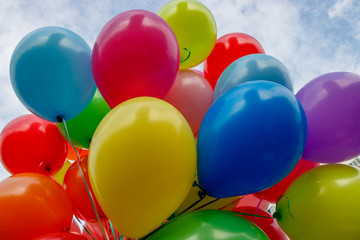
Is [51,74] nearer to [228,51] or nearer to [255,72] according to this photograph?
[255,72]

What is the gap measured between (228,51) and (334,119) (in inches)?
39.1

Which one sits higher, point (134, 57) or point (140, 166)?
point (134, 57)

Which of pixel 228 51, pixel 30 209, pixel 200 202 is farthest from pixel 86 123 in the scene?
pixel 228 51

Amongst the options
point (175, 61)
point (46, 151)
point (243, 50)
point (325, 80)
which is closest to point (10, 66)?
point (46, 151)

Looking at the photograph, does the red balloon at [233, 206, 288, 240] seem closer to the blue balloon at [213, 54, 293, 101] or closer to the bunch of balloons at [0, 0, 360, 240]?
the bunch of balloons at [0, 0, 360, 240]

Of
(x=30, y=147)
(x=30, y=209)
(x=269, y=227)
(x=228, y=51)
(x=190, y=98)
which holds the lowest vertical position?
(x=269, y=227)

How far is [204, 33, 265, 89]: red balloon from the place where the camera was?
2.17 m

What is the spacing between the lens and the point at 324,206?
132cm

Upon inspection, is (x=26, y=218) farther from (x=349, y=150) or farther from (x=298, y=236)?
(x=349, y=150)

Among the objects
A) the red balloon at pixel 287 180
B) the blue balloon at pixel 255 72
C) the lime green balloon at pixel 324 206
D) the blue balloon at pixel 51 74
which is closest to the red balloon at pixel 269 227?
the red balloon at pixel 287 180

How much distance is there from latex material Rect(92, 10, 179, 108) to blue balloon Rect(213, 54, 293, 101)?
34 cm

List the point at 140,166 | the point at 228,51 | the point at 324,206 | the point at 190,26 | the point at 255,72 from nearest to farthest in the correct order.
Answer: the point at 140,166 < the point at 324,206 < the point at 255,72 < the point at 190,26 < the point at 228,51

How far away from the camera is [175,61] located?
4.79 feet

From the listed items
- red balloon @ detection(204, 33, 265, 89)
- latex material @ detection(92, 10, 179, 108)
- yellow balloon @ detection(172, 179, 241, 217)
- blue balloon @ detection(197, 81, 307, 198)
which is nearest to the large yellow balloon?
blue balloon @ detection(197, 81, 307, 198)
